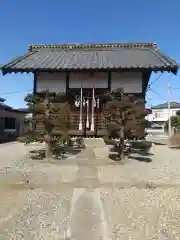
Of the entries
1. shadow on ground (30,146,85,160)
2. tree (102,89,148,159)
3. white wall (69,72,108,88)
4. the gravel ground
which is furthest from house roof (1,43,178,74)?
the gravel ground

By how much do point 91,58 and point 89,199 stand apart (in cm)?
1032

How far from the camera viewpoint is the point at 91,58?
14961 mm

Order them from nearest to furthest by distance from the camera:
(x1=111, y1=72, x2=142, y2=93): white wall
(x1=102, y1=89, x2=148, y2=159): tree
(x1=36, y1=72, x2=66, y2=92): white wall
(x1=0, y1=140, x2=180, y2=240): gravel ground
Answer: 1. (x1=0, y1=140, x2=180, y2=240): gravel ground
2. (x1=102, y1=89, x2=148, y2=159): tree
3. (x1=111, y1=72, x2=142, y2=93): white wall
4. (x1=36, y1=72, x2=66, y2=92): white wall

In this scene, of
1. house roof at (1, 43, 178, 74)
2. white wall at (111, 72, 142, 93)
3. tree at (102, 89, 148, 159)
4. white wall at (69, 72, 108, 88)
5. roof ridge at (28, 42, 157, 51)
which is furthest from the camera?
roof ridge at (28, 42, 157, 51)

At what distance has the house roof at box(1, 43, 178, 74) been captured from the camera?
13023 millimetres

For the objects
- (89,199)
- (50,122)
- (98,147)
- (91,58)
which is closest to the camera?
(89,199)

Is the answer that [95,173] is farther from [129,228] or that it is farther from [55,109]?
[129,228]

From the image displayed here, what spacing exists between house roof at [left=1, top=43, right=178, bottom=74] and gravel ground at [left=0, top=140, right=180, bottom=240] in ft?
16.3

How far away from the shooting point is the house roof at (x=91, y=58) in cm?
1302

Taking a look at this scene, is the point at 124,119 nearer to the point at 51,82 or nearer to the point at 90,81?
the point at 90,81

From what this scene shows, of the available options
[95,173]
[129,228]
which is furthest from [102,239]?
[95,173]

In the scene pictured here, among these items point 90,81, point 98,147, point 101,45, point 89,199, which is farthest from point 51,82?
point 89,199

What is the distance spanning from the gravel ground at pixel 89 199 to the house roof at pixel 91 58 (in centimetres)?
498

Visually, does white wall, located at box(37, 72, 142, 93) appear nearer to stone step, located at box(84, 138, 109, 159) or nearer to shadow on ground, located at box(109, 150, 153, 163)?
stone step, located at box(84, 138, 109, 159)
